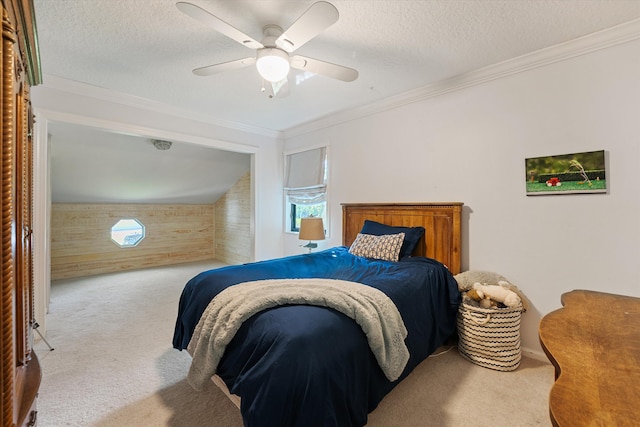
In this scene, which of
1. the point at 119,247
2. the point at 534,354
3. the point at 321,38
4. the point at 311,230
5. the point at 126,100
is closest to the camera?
the point at 321,38

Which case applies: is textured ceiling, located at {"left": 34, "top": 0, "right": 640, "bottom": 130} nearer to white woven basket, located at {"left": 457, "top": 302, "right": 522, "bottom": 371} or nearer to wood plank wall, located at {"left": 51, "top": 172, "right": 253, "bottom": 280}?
white woven basket, located at {"left": 457, "top": 302, "right": 522, "bottom": 371}

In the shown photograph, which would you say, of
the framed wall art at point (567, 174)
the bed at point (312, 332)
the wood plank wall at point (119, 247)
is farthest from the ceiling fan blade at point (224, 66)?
the wood plank wall at point (119, 247)

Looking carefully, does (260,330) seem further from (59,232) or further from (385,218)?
(59,232)

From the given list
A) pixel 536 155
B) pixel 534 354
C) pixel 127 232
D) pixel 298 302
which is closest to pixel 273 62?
pixel 298 302

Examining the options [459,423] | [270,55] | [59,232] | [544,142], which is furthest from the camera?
[59,232]

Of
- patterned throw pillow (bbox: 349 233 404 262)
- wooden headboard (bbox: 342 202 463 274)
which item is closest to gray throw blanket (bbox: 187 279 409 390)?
patterned throw pillow (bbox: 349 233 404 262)

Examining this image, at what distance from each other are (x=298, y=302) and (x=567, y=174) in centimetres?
226

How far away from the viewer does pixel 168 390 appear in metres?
1.91

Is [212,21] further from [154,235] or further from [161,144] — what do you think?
[154,235]

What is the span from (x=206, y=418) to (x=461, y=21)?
298 centimetres

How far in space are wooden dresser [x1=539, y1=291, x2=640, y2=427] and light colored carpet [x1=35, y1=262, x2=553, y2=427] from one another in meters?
0.81

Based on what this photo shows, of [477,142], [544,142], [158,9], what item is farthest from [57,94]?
[544,142]

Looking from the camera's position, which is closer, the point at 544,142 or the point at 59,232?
the point at 544,142

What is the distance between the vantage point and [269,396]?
3.67 ft
